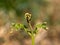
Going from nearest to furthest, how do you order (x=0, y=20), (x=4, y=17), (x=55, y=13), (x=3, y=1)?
(x=3, y=1)
(x=4, y=17)
(x=0, y=20)
(x=55, y=13)

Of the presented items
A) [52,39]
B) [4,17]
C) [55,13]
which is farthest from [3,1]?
[55,13]

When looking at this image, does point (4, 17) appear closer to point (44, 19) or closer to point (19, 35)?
point (19, 35)

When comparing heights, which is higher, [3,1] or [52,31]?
[3,1]

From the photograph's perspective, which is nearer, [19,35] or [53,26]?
[19,35]

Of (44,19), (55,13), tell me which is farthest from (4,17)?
(55,13)

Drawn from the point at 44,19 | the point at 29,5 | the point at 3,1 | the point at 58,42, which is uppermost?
the point at 3,1

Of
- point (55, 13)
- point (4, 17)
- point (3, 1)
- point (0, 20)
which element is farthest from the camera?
point (55, 13)
